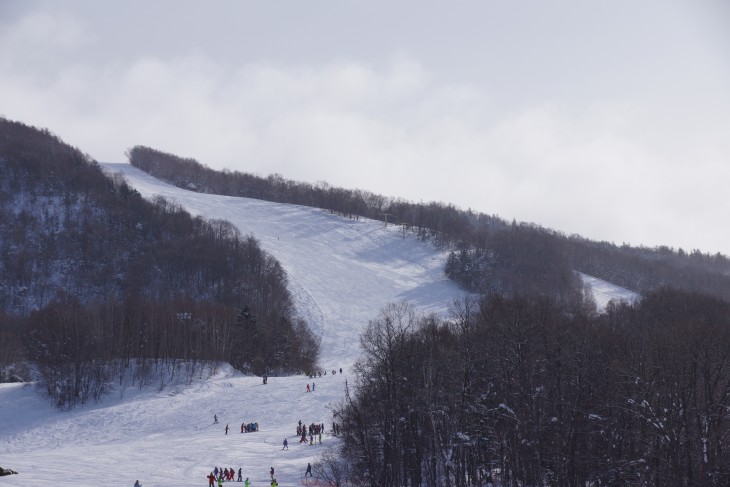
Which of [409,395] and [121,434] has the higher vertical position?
[409,395]

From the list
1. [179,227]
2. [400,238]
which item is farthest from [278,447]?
[400,238]

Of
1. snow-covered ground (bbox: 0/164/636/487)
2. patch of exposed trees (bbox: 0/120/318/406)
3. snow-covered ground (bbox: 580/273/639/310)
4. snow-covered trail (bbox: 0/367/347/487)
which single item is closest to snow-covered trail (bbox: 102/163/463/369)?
snow-covered ground (bbox: 0/164/636/487)

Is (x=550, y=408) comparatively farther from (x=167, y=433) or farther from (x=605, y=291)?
(x=605, y=291)

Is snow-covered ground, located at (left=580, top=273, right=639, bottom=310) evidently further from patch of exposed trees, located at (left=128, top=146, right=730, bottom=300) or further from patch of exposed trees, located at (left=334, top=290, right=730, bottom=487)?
patch of exposed trees, located at (left=334, top=290, right=730, bottom=487)

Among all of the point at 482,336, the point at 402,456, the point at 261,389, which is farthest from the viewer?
the point at 261,389

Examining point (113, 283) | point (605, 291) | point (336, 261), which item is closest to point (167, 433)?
point (113, 283)

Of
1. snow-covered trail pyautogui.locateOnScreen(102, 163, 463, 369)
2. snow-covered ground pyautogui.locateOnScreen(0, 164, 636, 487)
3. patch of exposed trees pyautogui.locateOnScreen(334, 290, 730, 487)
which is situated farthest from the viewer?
snow-covered trail pyautogui.locateOnScreen(102, 163, 463, 369)

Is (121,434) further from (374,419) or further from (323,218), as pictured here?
(323,218)
